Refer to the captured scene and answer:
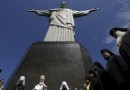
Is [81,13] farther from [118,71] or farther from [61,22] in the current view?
[118,71]

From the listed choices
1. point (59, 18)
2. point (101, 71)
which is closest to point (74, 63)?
point (59, 18)

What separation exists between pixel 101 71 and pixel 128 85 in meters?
0.94

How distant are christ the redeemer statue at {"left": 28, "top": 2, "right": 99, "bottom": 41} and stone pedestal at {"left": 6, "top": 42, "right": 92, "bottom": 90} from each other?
185 cm

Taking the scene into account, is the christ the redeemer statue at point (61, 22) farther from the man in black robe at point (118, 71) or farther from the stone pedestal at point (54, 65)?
the man in black robe at point (118, 71)

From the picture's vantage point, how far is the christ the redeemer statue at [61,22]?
54.0 ft

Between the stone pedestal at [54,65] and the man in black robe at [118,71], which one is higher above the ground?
the stone pedestal at [54,65]

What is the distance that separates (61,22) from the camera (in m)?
17.2

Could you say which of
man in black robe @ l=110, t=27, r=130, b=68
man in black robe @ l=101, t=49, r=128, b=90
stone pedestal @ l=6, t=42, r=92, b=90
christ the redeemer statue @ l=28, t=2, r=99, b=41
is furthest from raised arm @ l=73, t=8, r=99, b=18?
man in black robe @ l=110, t=27, r=130, b=68

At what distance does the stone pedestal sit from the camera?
39.9ft

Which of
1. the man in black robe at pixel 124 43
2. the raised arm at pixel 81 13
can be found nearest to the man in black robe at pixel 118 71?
the man in black robe at pixel 124 43

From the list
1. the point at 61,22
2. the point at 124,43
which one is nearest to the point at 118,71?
the point at 124,43

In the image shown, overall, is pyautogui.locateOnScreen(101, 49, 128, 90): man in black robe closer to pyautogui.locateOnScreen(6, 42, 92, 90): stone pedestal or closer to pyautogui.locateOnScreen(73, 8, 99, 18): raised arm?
pyautogui.locateOnScreen(6, 42, 92, 90): stone pedestal

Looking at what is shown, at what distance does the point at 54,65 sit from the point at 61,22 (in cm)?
475

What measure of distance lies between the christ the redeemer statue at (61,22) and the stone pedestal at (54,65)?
6.08 feet
